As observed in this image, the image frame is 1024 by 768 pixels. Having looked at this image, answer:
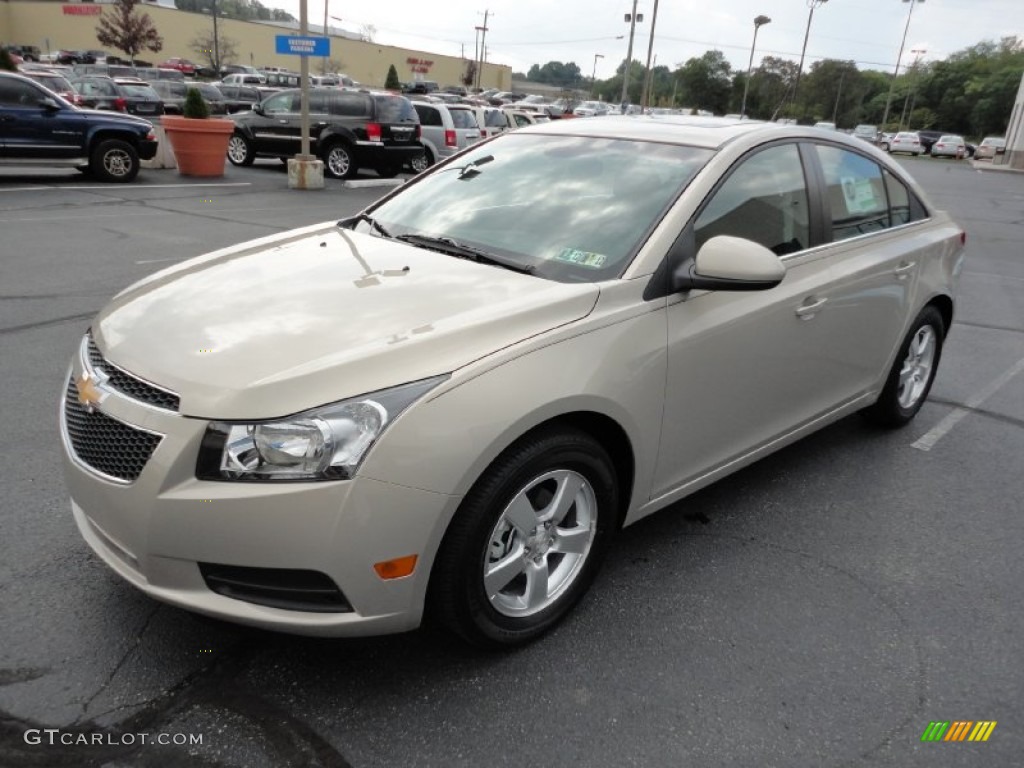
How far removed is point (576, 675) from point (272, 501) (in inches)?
45.3

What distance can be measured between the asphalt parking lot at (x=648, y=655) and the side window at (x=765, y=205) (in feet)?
4.17

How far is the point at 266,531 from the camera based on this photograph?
6.95 ft

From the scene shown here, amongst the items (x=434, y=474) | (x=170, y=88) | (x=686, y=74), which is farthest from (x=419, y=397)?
(x=686, y=74)

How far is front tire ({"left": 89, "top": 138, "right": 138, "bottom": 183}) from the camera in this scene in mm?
14250

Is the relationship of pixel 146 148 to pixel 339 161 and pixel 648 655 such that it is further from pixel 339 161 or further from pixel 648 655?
pixel 648 655

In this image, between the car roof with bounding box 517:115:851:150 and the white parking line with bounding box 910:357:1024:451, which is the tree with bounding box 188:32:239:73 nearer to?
the white parking line with bounding box 910:357:1024:451

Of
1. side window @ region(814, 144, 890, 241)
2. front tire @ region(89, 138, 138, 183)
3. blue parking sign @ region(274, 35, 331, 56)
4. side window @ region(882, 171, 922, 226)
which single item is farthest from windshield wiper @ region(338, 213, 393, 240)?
front tire @ region(89, 138, 138, 183)

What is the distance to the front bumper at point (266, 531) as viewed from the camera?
2.11 metres

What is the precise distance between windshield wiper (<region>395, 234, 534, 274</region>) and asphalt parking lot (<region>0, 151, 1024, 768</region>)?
49.4 inches

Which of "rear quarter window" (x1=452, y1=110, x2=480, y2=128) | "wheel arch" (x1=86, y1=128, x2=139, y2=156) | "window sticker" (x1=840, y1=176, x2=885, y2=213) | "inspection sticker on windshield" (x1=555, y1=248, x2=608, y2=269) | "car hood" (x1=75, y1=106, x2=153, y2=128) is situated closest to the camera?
"inspection sticker on windshield" (x1=555, y1=248, x2=608, y2=269)

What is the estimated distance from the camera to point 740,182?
3.30 metres

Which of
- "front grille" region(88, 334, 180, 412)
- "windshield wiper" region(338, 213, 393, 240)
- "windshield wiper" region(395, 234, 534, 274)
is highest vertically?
"windshield wiper" region(395, 234, 534, 274)

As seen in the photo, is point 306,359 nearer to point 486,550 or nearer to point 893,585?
point 486,550

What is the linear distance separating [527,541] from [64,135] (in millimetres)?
14261
